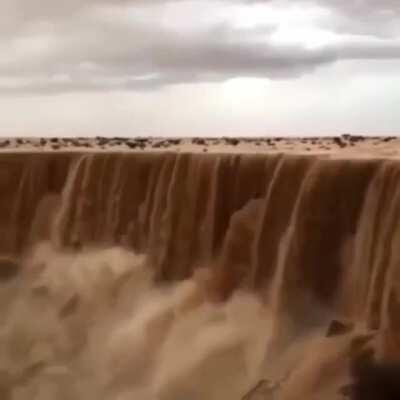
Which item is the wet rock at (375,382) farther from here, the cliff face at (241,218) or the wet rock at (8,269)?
the wet rock at (8,269)

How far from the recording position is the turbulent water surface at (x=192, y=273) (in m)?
2.46

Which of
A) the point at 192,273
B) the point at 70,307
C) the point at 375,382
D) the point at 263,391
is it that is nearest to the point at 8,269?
the point at 70,307

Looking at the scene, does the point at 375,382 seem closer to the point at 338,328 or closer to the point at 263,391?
the point at 338,328

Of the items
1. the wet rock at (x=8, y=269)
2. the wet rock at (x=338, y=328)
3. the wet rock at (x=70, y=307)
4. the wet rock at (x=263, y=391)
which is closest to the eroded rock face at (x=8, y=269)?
the wet rock at (x=8, y=269)

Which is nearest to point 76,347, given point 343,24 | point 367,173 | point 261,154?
point 261,154

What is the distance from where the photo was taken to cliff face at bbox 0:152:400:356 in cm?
245

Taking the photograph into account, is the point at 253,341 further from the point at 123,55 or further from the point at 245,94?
A: the point at 123,55

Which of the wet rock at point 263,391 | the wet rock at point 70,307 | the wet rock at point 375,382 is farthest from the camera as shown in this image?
the wet rock at point 70,307

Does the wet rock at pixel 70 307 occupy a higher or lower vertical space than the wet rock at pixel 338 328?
lower

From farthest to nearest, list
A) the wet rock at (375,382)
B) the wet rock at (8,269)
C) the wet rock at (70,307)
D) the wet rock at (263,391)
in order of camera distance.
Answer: the wet rock at (8,269) → the wet rock at (70,307) → the wet rock at (263,391) → the wet rock at (375,382)

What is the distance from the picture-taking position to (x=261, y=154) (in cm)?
270

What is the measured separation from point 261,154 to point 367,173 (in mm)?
324

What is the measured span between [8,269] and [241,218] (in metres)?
0.72

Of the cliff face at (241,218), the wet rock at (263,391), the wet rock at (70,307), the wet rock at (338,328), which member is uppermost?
the cliff face at (241,218)
